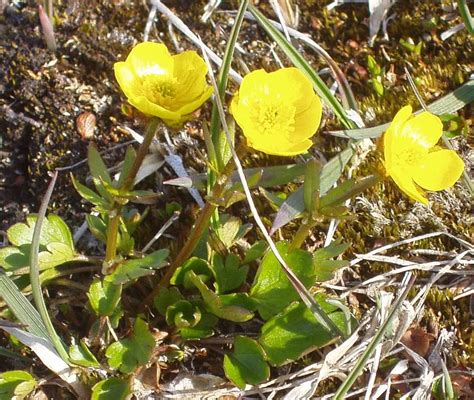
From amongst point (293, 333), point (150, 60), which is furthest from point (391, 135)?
point (150, 60)

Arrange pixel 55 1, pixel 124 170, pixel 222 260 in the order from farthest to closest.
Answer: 1. pixel 55 1
2. pixel 222 260
3. pixel 124 170

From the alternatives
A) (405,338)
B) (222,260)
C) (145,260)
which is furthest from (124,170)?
(405,338)

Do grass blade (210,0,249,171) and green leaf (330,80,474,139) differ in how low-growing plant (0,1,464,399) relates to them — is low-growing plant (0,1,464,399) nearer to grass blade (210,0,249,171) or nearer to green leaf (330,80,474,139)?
grass blade (210,0,249,171)

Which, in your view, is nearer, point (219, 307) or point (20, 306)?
point (20, 306)

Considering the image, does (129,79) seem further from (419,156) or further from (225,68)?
(419,156)

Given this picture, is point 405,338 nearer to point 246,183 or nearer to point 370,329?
point 370,329

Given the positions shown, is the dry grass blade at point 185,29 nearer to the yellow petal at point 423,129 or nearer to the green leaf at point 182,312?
the yellow petal at point 423,129

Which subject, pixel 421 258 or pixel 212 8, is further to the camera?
pixel 212 8
